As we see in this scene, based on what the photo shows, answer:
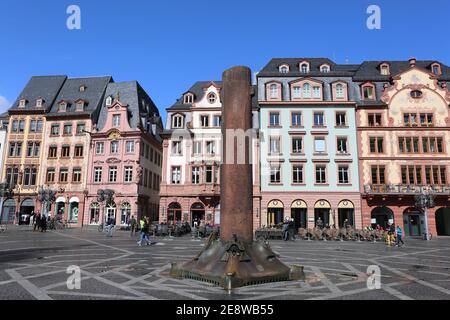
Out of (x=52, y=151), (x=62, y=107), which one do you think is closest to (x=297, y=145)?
(x=62, y=107)

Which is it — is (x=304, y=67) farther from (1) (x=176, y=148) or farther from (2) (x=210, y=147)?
(1) (x=176, y=148)

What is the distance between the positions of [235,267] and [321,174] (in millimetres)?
32360

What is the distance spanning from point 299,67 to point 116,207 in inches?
1118

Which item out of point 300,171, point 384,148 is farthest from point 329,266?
point 384,148

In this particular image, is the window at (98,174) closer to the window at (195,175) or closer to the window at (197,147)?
the window at (195,175)

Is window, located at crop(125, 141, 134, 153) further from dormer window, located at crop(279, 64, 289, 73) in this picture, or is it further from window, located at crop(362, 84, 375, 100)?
window, located at crop(362, 84, 375, 100)

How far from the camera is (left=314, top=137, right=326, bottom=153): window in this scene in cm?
3978

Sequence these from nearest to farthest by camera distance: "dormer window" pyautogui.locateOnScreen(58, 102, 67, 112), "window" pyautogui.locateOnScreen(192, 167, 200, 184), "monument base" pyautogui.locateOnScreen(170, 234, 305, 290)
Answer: "monument base" pyautogui.locateOnScreen(170, 234, 305, 290), "window" pyautogui.locateOnScreen(192, 167, 200, 184), "dormer window" pyautogui.locateOnScreen(58, 102, 67, 112)

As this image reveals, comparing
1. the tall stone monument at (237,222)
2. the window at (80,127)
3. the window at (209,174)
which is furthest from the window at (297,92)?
the tall stone monument at (237,222)

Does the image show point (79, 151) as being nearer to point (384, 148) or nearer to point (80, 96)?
point (80, 96)

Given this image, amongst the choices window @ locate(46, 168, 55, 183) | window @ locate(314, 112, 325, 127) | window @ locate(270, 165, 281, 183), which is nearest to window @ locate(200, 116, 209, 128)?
window @ locate(270, 165, 281, 183)

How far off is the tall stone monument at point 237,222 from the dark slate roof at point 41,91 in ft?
151

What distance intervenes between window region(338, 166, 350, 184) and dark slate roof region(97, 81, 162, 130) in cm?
2482

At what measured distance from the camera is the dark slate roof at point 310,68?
41.9m
